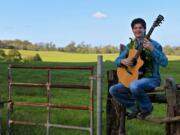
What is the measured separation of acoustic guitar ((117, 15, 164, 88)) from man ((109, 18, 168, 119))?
5 centimetres

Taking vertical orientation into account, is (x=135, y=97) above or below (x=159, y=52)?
below

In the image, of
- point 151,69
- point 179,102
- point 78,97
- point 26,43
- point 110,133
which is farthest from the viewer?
point 26,43

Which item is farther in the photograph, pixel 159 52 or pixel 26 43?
pixel 26 43

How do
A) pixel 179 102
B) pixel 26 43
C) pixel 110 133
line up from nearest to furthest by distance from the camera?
pixel 179 102, pixel 110 133, pixel 26 43

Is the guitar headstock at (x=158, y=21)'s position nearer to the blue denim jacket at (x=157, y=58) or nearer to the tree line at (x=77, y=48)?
the blue denim jacket at (x=157, y=58)

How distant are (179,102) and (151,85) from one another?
53cm

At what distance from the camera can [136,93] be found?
7.40 m

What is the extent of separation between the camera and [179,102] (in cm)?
702

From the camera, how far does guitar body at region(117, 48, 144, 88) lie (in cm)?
753

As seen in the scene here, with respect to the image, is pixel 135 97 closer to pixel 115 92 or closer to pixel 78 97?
pixel 115 92

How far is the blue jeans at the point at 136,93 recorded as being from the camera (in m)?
7.39

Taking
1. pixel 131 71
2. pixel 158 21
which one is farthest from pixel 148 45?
pixel 131 71

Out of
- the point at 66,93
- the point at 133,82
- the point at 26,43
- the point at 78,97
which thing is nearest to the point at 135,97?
the point at 133,82

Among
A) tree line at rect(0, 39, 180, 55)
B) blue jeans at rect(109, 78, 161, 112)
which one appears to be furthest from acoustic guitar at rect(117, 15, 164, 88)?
tree line at rect(0, 39, 180, 55)
